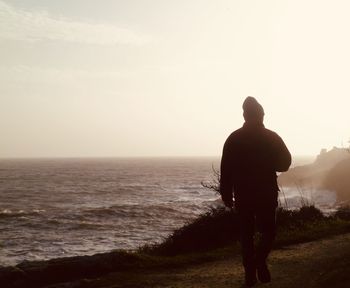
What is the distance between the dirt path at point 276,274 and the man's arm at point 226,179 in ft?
4.55

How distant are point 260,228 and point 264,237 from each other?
0.42 feet

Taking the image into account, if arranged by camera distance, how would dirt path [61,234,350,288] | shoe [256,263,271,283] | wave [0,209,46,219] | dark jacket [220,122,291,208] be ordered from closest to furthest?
dark jacket [220,122,291,208] < shoe [256,263,271,283] < dirt path [61,234,350,288] < wave [0,209,46,219]

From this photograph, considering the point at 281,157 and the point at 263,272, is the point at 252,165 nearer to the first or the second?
the point at 281,157

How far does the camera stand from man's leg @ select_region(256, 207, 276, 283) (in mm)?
6000

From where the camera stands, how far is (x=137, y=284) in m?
7.77

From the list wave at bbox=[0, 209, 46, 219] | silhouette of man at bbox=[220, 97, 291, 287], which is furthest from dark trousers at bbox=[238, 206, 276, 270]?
wave at bbox=[0, 209, 46, 219]

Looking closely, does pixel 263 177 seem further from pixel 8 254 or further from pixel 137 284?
pixel 8 254

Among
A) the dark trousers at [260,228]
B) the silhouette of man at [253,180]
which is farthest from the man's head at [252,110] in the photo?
the dark trousers at [260,228]

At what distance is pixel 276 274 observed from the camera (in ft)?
24.3

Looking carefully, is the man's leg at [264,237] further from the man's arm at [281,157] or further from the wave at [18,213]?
the wave at [18,213]

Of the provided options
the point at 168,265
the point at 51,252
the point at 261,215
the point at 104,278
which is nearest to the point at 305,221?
the point at 168,265

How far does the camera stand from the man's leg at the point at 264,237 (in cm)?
600

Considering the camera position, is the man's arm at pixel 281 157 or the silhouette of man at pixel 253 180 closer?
the silhouette of man at pixel 253 180

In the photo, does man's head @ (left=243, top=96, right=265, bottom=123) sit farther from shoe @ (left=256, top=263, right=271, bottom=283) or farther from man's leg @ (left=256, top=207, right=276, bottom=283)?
shoe @ (left=256, top=263, right=271, bottom=283)
